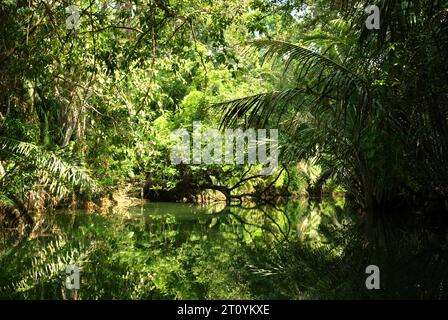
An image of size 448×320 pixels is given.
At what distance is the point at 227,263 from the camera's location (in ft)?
15.5

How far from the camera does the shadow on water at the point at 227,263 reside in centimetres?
337

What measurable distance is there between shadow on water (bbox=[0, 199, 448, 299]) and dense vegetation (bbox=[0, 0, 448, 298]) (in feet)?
0.53

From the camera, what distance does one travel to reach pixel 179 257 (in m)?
5.06

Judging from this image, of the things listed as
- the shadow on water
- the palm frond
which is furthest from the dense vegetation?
the shadow on water

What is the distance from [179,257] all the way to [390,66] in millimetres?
3775

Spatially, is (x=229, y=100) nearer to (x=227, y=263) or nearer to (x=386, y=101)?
(x=386, y=101)

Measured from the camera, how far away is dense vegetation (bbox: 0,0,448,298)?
636cm

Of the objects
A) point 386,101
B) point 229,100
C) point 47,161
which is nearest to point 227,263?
point 386,101

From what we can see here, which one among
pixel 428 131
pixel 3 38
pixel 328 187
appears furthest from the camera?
pixel 328 187

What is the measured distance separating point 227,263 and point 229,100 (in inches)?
256

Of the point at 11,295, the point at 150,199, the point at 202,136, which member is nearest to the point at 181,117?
the point at 202,136

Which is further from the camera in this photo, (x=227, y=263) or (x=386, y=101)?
(x=386, y=101)

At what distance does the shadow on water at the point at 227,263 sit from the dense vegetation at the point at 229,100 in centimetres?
16
